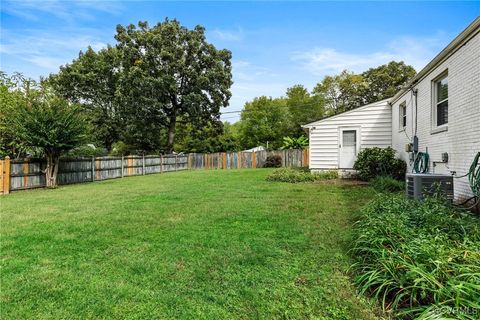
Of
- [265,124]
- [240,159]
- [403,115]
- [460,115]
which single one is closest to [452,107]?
[460,115]

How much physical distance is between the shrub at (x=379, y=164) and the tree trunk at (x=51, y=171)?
36.4 ft

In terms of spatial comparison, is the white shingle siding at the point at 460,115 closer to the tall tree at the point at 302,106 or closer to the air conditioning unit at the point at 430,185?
the air conditioning unit at the point at 430,185

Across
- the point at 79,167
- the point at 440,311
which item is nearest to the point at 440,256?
the point at 440,311

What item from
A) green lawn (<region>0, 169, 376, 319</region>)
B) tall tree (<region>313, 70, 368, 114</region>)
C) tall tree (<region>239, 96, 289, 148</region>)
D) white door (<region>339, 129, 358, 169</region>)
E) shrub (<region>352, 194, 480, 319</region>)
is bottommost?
green lawn (<region>0, 169, 376, 319</region>)

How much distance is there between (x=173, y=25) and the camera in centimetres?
2273

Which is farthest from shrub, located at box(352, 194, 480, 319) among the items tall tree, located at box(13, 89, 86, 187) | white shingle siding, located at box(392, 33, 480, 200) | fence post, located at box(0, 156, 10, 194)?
fence post, located at box(0, 156, 10, 194)

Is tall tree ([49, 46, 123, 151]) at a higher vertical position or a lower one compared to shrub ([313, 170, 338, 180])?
higher

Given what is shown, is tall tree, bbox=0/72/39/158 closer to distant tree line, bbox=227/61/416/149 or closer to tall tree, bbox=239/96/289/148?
distant tree line, bbox=227/61/416/149

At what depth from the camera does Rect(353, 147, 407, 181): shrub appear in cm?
956

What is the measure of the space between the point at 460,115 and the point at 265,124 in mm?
27086

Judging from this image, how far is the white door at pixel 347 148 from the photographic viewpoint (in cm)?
1141

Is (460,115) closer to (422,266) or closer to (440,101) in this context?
(440,101)

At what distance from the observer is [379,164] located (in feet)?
32.1

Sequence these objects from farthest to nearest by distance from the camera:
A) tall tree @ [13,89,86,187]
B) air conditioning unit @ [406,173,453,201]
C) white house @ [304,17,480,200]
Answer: tall tree @ [13,89,86,187]
air conditioning unit @ [406,173,453,201]
white house @ [304,17,480,200]
